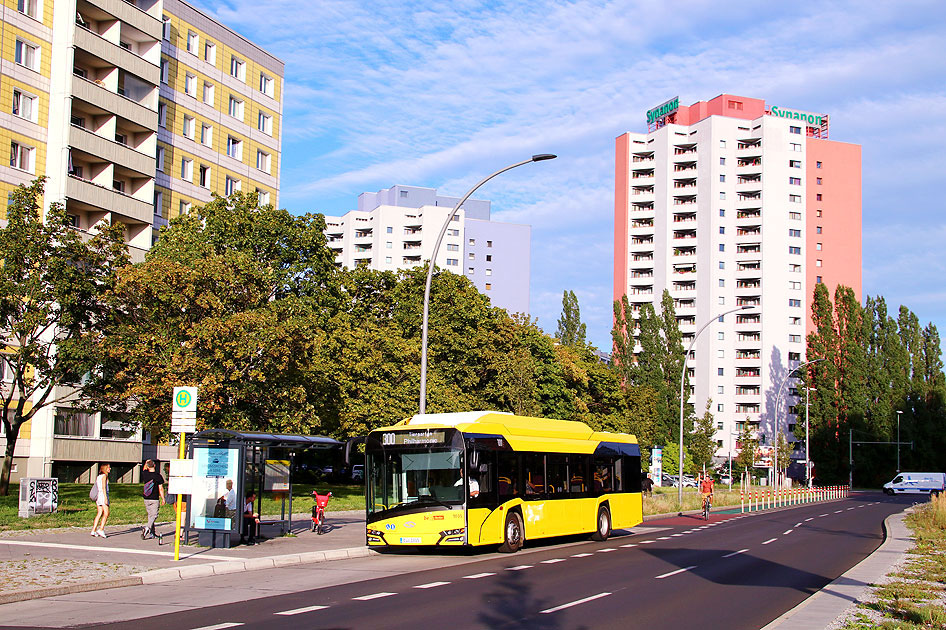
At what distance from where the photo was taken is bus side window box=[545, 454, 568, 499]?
2352 cm

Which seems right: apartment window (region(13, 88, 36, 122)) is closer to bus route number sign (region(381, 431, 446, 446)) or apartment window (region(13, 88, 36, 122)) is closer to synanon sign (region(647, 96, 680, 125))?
bus route number sign (region(381, 431, 446, 446))

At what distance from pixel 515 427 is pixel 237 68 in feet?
155

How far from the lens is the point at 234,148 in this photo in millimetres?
62312

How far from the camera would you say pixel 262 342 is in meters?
30.1

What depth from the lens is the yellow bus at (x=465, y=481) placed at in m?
20.3

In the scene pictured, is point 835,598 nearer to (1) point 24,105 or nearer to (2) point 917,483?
(1) point 24,105

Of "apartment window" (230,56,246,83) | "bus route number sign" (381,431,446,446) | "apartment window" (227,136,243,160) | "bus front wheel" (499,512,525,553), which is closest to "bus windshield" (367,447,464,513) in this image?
"bus route number sign" (381,431,446,446)

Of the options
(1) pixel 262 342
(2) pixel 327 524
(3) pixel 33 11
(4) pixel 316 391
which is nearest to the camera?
(2) pixel 327 524

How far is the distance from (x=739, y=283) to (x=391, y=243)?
49.6m

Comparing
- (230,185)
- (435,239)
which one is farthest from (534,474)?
(435,239)

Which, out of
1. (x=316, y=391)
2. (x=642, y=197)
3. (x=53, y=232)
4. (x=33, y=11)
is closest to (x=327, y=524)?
(x=316, y=391)

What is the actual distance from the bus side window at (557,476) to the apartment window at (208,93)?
143 feet

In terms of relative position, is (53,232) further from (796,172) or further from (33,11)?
(796,172)

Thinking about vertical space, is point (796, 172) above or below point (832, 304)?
above
